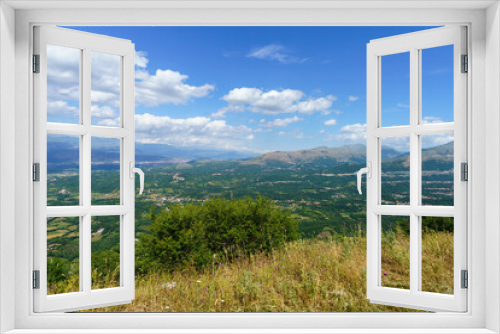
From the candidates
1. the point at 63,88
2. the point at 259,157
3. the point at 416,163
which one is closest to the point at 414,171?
the point at 416,163

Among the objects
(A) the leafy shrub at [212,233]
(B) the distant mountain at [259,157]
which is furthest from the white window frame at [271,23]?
(B) the distant mountain at [259,157]

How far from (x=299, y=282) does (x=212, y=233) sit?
1.48 m

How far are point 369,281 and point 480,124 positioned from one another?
44.8 inches

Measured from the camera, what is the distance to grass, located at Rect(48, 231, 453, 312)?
319 cm

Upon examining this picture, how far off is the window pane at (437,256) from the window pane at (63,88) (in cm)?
305

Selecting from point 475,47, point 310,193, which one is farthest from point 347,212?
point 475,47

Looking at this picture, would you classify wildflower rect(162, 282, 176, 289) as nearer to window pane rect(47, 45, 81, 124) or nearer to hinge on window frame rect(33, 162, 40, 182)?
window pane rect(47, 45, 81, 124)

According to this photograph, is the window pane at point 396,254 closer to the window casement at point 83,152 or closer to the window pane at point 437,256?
the window pane at point 437,256

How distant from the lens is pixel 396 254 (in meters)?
3.47

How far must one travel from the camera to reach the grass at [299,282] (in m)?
3.19

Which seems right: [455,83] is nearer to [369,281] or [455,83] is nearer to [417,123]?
[417,123]

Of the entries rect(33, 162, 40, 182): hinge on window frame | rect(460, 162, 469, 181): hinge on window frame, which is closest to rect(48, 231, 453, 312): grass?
rect(460, 162, 469, 181): hinge on window frame

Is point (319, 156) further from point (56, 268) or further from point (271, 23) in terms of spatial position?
point (271, 23)

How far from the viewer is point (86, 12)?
5.89 ft
